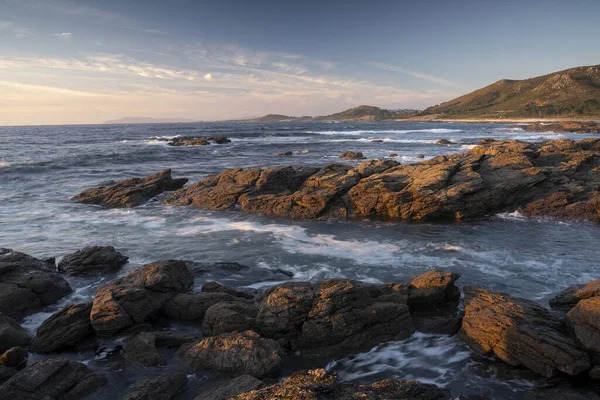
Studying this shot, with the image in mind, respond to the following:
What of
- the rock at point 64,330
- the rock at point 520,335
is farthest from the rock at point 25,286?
the rock at point 520,335

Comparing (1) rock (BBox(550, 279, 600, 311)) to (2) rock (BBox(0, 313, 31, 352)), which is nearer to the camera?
(2) rock (BBox(0, 313, 31, 352))

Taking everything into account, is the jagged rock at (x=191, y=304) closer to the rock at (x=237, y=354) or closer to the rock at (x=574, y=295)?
the rock at (x=237, y=354)

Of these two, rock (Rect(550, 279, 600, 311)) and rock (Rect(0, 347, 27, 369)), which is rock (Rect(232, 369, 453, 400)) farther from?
rock (Rect(550, 279, 600, 311))

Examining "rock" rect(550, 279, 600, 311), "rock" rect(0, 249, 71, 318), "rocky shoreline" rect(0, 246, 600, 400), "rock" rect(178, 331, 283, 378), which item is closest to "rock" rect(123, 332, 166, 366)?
"rocky shoreline" rect(0, 246, 600, 400)

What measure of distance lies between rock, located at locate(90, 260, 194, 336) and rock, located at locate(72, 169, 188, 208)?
15.4 metres

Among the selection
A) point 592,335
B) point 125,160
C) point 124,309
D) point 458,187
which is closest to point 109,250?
point 124,309

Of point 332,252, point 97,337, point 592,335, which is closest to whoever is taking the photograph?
point 592,335

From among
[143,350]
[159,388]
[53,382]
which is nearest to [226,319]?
[143,350]

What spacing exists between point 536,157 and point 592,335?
1021 inches

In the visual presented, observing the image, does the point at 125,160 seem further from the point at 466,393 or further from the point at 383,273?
the point at 466,393

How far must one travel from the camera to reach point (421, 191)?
2205 centimetres

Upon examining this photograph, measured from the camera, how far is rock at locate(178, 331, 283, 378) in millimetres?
8344

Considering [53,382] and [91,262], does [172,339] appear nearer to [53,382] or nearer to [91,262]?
[53,382]

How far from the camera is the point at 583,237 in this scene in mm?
17609
